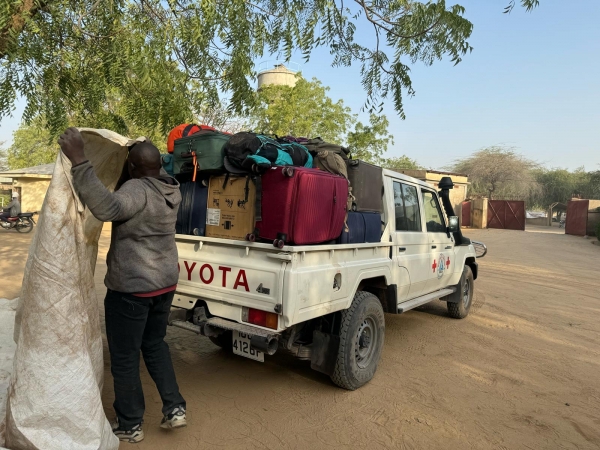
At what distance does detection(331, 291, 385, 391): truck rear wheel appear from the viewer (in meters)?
3.64

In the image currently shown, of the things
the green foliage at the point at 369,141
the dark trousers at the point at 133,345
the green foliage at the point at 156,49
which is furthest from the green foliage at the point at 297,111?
the dark trousers at the point at 133,345

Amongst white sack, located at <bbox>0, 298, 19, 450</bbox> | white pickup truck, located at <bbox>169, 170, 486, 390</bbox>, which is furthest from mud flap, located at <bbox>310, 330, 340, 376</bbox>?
white sack, located at <bbox>0, 298, 19, 450</bbox>

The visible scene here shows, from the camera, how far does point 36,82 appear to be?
455cm

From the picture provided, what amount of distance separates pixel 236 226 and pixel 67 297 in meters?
1.45

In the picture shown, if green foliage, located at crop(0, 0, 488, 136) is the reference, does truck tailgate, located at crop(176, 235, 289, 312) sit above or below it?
below

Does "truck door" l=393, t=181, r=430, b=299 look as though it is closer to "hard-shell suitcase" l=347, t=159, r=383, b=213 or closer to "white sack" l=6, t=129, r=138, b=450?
"hard-shell suitcase" l=347, t=159, r=383, b=213

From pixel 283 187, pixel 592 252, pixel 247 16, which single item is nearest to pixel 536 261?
pixel 592 252

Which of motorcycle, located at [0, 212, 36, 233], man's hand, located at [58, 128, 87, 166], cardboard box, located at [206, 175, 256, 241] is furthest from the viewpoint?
motorcycle, located at [0, 212, 36, 233]

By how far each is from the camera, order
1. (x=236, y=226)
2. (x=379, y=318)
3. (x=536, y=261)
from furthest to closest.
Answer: (x=536, y=261) → (x=379, y=318) → (x=236, y=226)

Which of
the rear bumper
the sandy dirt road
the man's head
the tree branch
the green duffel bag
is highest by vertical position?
the tree branch

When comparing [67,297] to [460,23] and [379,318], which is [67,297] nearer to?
[379,318]

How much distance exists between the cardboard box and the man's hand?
4.52 feet

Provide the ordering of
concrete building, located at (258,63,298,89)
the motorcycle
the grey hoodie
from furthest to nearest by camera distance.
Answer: concrete building, located at (258,63,298,89) < the motorcycle < the grey hoodie

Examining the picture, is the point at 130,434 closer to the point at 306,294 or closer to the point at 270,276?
the point at 270,276
